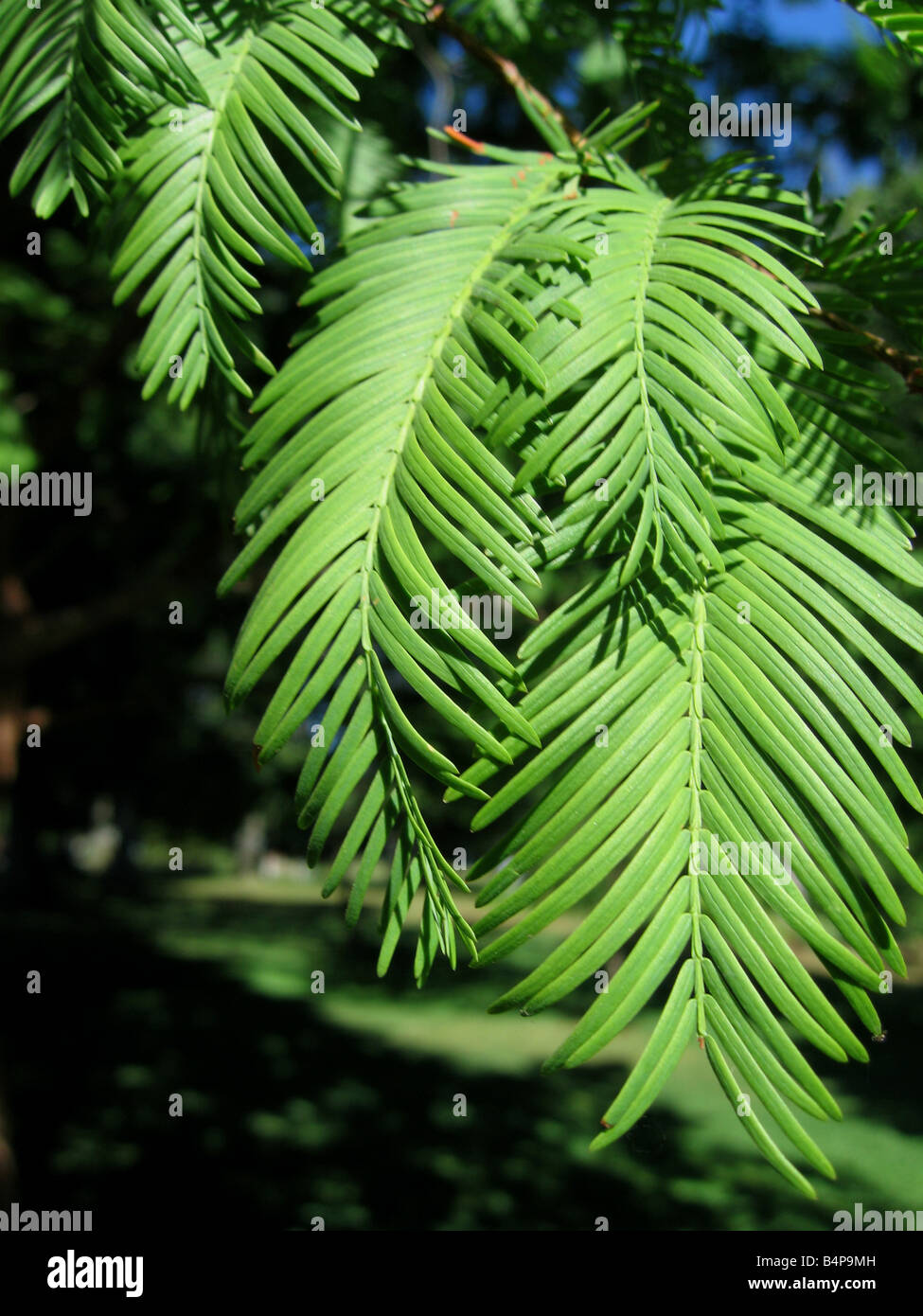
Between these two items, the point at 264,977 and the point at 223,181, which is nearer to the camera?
the point at 223,181

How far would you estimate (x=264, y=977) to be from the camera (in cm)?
1119

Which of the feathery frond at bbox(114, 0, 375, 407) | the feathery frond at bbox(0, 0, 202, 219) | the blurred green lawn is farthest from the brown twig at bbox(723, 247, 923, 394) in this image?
the blurred green lawn

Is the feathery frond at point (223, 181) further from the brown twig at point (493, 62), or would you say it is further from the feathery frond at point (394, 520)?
the brown twig at point (493, 62)

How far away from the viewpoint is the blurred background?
A: 2145 millimetres

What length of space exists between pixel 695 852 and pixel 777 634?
18 cm

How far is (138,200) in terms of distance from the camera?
94cm

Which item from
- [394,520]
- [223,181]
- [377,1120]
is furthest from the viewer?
[377,1120]

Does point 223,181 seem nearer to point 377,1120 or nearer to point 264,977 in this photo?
point 377,1120

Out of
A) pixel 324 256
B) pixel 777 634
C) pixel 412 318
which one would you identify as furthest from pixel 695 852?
pixel 324 256

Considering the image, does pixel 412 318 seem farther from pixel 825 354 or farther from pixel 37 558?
pixel 37 558

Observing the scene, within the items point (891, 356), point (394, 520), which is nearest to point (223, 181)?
point (394, 520)

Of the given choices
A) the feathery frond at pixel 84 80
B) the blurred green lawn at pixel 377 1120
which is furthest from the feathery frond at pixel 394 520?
the blurred green lawn at pixel 377 1120

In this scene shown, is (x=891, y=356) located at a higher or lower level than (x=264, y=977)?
higher

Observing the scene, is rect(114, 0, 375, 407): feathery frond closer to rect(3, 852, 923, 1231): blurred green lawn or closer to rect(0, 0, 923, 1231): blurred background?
rect(0, 0, 923, 1231): blurred background
